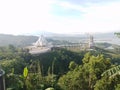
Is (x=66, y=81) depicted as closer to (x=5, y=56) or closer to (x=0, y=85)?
(x=0, y=85)

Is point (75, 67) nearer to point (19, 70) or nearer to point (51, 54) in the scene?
point (19, 70)

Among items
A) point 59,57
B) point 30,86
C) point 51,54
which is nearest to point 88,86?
point 30,86

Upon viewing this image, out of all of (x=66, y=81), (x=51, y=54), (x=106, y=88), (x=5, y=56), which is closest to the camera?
(x=106, y=88)

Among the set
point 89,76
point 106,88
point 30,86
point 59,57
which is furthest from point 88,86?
point 59,57

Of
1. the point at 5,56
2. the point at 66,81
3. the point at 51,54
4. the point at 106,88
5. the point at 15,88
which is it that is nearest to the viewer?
the point at 15,88

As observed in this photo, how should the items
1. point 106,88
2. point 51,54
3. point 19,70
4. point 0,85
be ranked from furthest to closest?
point 51,54 → point 19,70 → point 106,88 → point 0,85

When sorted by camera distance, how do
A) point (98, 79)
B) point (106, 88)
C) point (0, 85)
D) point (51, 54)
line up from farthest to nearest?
1. point (51, 54)
2. point (98, 79)
3. point (106, 88)
4. point (0, 85)

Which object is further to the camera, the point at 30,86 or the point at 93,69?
the point at 93,69

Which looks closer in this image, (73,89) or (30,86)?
(30,86)

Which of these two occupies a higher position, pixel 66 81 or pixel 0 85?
pixel 0 85
